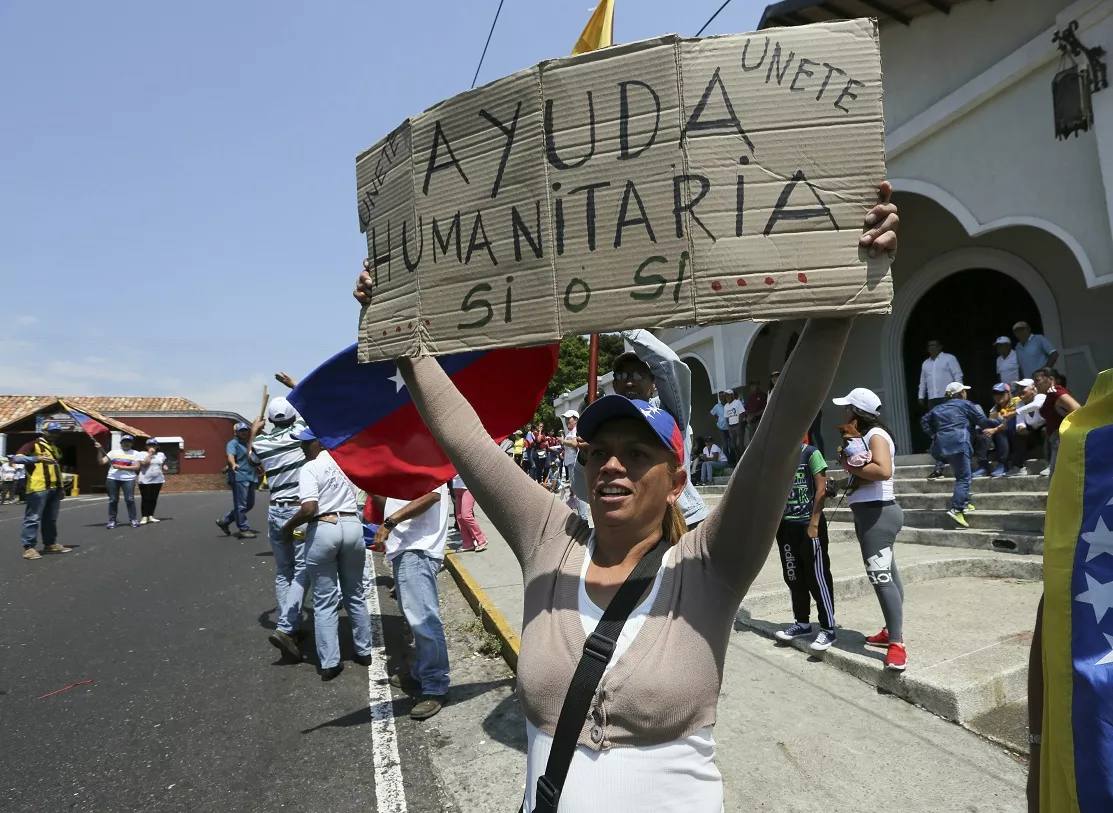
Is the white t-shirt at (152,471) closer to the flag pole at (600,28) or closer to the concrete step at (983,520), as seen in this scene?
the concrete step at (983,520)

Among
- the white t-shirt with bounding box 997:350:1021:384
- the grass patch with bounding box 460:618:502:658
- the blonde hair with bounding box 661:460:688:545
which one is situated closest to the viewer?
the blonde hair with bounding box 661:460:688:545

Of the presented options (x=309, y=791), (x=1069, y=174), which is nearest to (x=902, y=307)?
(x=1069, y=174)

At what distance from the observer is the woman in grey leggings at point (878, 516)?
4516 mm

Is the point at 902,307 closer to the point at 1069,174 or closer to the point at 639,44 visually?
the point at 1069,174

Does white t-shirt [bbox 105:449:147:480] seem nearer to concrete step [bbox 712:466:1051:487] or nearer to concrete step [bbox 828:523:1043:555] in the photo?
concrete step [bbox 712:466:1051:487]

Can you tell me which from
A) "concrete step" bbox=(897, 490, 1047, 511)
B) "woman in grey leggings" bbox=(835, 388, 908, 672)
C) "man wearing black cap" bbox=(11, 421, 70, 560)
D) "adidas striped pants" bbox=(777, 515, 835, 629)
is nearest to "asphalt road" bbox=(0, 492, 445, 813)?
"man wearing black cap" bbox=(11, 421, 70, 560)

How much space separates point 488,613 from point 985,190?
8576 mm

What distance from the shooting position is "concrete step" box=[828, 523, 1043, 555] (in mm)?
6906

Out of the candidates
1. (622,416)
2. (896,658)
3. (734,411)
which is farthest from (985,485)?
(622,416)

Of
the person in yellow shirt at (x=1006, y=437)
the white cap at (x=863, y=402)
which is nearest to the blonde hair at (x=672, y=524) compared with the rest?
the white cap at (x=863, y=402)

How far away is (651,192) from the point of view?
1.64 metres

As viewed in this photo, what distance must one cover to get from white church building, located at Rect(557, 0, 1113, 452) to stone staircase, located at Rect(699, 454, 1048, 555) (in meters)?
2.56

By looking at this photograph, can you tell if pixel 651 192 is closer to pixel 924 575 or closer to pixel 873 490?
pixel 873 490

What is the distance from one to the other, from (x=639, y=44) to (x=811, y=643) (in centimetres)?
455
